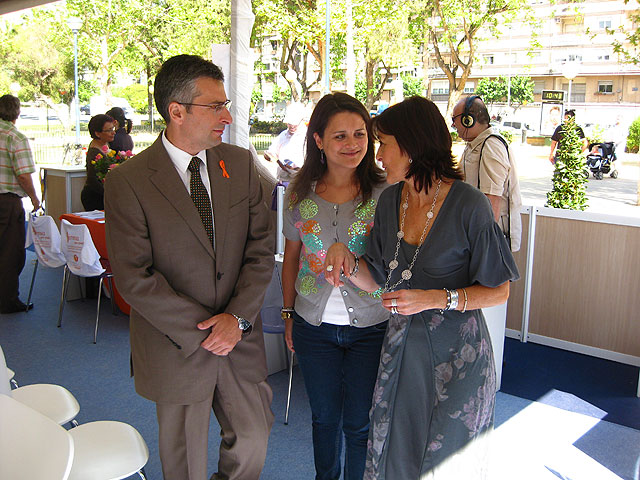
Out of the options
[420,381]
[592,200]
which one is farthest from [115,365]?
[592,200]

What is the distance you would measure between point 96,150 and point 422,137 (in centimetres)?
453

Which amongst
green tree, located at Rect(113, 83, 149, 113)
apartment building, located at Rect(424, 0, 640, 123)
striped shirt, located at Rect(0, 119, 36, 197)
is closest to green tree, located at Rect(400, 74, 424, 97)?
apartment building, located at Rect(424, 0, 640, 123)

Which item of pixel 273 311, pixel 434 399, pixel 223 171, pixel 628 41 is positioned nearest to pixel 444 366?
pixel 434 399

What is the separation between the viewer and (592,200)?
1017cm

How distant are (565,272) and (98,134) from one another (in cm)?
435

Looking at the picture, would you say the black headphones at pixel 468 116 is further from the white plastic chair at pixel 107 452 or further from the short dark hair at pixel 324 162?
the white plastic chair at pixel 107 452

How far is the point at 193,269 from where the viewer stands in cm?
193

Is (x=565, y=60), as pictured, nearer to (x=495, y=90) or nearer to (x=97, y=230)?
(x=495, y=90)

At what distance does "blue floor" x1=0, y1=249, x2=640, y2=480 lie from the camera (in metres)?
2.92

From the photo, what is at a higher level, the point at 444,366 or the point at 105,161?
the point at 105,161

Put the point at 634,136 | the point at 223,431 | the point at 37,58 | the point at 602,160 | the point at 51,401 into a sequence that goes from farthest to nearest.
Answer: the point at 37,58 → the point at 634,136 → the point at 602,160 → the point at 51,401 → the point at 223,431

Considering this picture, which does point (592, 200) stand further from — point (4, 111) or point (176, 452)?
point (176, 452)

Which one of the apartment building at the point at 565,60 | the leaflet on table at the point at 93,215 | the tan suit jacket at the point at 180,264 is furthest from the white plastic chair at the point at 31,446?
the apartment building at the point at 565,60

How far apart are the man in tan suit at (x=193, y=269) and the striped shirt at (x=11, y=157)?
3695 mm
